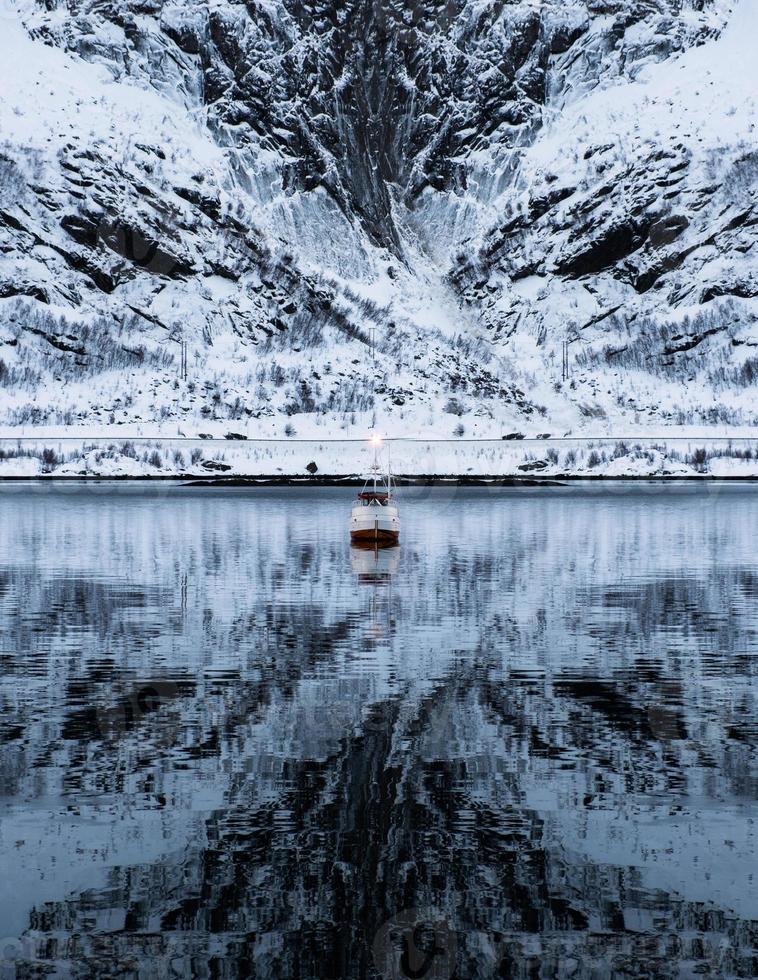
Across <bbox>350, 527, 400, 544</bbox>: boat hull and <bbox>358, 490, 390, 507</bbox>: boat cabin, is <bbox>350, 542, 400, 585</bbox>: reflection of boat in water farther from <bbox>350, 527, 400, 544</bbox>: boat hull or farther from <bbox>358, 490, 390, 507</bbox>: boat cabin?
<bbox>358, 490, 390, 507</bbox>: boat cabin

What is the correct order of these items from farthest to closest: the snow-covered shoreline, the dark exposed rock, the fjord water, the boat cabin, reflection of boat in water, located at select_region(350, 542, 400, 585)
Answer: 1. the dark exposed rock
2. the snow-covered shoreline
3. the boat cabin
4. reflection of boat in water, located at select_region(350, 542, 400, 585)
5. the fjord water

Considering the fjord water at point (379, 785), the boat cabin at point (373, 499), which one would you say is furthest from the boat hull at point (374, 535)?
the fjord water at point (379, 785)

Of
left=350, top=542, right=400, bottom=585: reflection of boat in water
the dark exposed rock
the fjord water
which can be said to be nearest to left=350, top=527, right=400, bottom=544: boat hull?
left=350, top=542, right=400, bottom=585: reflection of boat in water

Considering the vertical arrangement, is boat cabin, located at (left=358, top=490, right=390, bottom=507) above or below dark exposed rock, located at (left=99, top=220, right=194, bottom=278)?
below

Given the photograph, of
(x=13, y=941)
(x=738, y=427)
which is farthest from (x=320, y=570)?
→ (x=738, y=427)

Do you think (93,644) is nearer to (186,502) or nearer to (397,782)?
(397,782)

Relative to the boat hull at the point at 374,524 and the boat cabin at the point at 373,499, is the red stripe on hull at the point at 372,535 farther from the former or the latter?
the boat cabin at the point at 373,499
